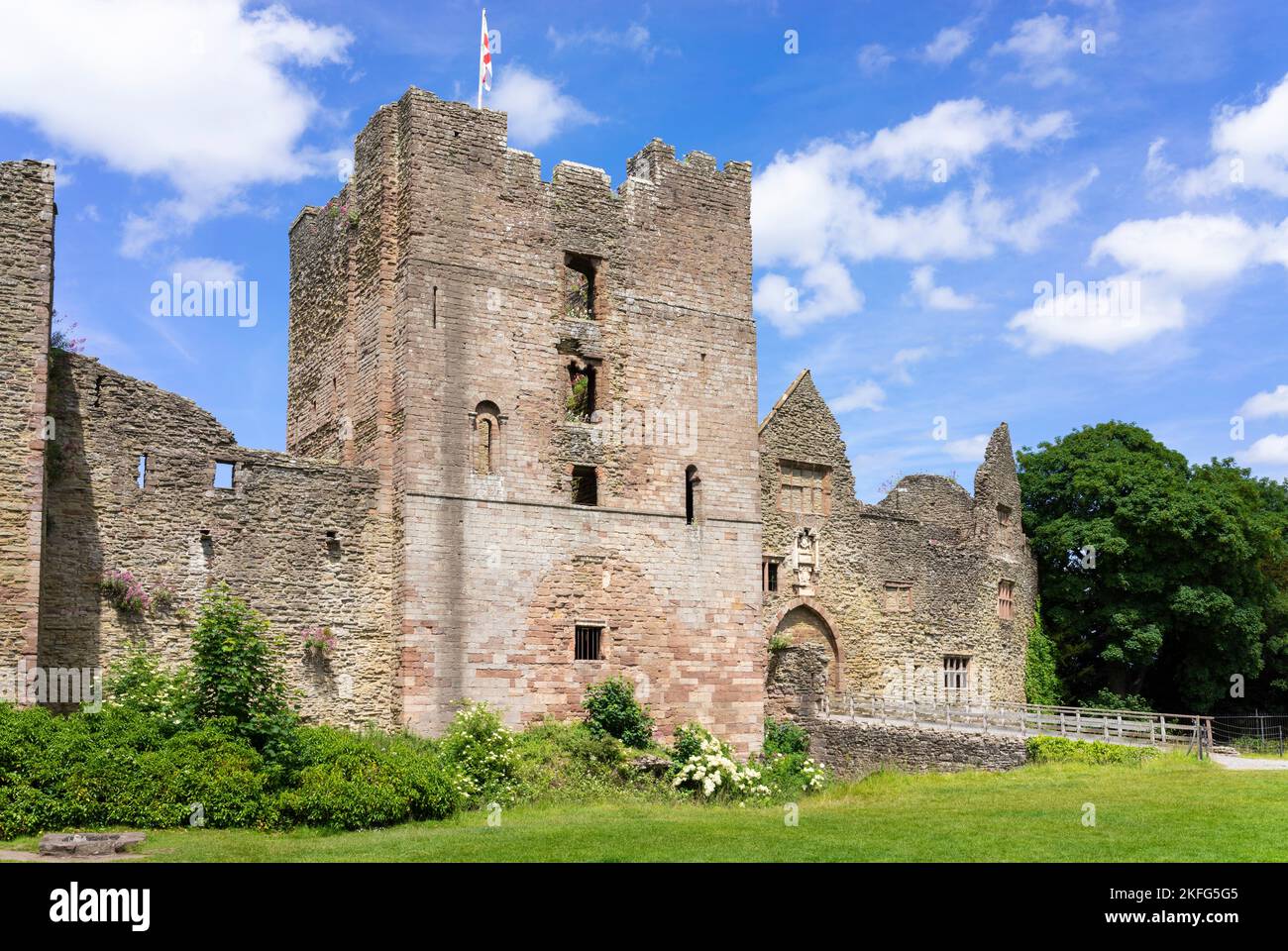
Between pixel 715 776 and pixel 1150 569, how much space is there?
19.6 metres

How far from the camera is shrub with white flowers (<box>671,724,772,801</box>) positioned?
80.1ft

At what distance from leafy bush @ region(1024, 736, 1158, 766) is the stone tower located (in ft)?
19.2

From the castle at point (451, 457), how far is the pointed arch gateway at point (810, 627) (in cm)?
622

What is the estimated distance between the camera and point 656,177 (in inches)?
1118

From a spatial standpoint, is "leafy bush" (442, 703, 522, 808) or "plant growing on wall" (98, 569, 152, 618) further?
"plant growing on wall" (98, 569, 152, 618)

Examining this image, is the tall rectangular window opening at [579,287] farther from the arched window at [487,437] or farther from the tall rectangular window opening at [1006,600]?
the tall rectangular window opening at [1006,600]

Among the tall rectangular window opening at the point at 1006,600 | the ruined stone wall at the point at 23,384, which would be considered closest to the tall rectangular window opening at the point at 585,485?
the ruined stone wall at the point at 23,384

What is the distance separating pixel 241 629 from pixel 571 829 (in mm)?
5852

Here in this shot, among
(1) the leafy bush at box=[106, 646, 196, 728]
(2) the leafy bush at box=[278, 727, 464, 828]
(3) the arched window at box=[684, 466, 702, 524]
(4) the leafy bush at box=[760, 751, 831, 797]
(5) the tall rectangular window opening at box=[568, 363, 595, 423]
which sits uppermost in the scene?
(5) the tall rectangular window opening at box=[568, 363, 595, 423]

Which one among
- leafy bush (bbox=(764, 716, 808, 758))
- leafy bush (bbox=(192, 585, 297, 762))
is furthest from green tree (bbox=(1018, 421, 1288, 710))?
leafy bush (bbox=(192, 585, 297, 762))

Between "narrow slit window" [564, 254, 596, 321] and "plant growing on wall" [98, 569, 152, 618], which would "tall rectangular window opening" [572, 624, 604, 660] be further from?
"plant growing on wall" [98, 569, 152, 618]

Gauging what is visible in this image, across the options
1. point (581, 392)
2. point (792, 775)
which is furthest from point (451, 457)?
point (792, 775)
